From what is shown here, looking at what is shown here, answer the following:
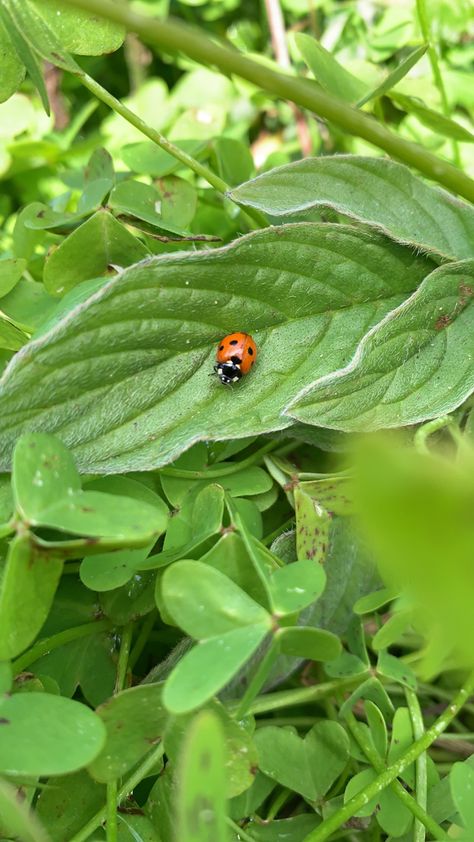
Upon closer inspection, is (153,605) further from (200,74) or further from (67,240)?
(200,74)

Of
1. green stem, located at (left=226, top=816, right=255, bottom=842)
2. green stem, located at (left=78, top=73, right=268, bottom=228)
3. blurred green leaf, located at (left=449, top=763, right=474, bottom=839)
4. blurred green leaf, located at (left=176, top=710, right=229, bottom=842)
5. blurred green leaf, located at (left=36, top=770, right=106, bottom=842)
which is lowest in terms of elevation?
blurred green leaf, located at (left=36, top=770, right=106, bottom=842)

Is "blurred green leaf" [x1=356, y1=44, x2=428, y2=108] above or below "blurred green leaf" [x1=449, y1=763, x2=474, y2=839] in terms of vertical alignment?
above

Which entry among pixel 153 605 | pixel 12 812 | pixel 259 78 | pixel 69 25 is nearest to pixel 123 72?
pixel 69 25

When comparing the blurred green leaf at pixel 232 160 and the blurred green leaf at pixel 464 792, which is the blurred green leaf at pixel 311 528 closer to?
the blurred green leaf at pixel 464 792

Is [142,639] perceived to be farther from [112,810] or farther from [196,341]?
[196,341]

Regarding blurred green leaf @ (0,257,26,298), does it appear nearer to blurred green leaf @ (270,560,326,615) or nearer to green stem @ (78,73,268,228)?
green stem @ (78,73,268,228)

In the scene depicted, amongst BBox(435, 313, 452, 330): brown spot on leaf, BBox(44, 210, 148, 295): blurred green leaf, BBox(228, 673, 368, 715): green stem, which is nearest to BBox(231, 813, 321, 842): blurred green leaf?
BBox(228, 673, 368, 715): green stem

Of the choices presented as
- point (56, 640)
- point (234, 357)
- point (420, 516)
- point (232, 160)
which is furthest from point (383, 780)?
point (232, 160)
